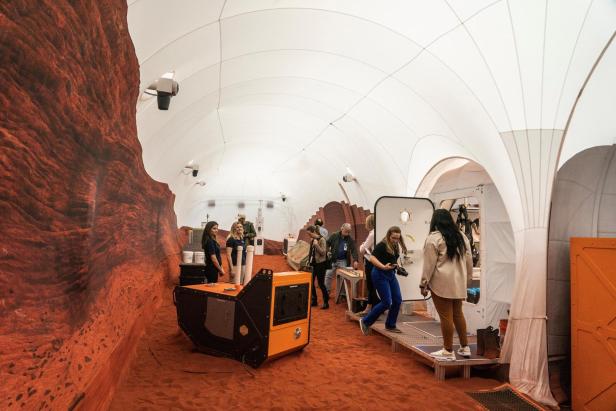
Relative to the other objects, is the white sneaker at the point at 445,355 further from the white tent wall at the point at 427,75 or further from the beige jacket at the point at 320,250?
the beige jacket at the point at 320,250

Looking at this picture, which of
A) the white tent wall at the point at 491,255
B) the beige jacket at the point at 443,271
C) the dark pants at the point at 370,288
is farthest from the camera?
the dark pants at the point at 370,288

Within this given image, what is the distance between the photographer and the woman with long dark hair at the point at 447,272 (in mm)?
3950

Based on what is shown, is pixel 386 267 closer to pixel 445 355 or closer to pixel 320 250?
pixel 445 355

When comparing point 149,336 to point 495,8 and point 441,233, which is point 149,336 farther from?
point 495,8

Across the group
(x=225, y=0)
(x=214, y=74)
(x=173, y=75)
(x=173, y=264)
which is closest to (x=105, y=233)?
(x=173, y=75)

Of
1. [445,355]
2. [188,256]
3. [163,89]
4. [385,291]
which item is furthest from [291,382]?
[188,256]

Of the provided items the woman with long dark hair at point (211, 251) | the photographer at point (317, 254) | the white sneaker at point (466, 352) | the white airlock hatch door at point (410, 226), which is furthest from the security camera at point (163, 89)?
the white sneaker at point (466, 352)

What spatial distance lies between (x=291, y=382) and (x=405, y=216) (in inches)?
134

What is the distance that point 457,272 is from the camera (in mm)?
3965

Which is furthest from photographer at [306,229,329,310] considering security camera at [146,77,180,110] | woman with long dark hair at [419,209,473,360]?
security camera at [146,77,180,110]

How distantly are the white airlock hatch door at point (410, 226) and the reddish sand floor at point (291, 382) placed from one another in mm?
1488

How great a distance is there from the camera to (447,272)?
156 inches

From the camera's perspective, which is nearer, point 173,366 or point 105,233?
point 105,233

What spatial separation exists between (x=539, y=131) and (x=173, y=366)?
15.1 ft
